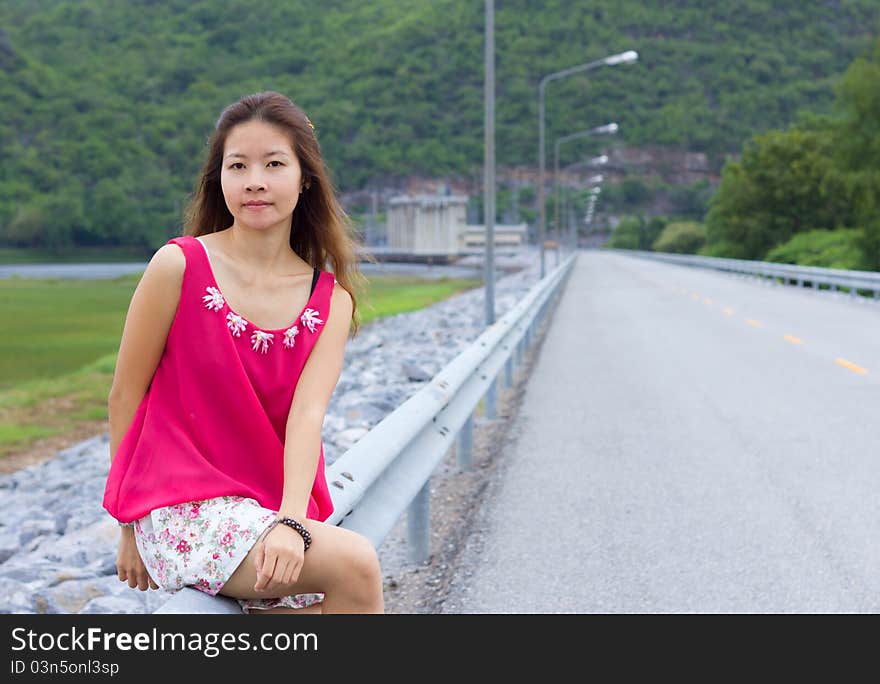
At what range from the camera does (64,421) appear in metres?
22.5

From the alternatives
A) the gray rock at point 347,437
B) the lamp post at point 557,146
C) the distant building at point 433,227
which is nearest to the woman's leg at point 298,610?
the gray rock at point 347,437

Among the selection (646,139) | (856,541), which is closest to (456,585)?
(856,541)

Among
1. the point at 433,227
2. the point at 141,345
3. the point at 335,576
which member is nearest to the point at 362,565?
the point at 335,576

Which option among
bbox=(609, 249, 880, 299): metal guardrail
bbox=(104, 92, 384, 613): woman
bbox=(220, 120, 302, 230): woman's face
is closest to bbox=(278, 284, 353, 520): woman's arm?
bbox=(104, 92, 384, 613): woman

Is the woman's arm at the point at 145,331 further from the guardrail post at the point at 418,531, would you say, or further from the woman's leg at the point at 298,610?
the guardrail post at the point at 418,531

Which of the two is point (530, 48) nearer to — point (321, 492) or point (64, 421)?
point (64, 421)

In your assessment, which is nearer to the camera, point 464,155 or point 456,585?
point 456,585

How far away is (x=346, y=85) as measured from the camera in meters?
137

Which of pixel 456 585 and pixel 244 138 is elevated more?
pixel 244 138

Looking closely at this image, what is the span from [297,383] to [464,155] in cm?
15710

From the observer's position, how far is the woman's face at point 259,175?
298 centimetres

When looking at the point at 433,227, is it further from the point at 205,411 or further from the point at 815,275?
the point at 205,411

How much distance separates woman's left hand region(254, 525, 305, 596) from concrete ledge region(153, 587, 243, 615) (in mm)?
98

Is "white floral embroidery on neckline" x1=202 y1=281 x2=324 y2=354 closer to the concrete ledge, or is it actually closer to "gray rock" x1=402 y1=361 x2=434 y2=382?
the concrete ledge
